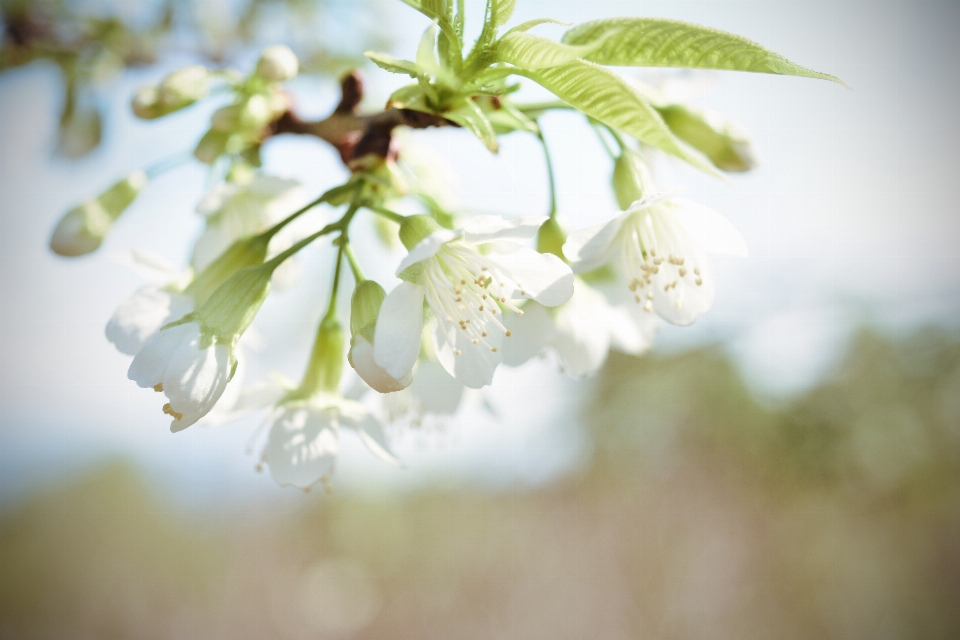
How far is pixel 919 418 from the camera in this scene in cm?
416

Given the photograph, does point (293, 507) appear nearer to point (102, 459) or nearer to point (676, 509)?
point (102, 459)

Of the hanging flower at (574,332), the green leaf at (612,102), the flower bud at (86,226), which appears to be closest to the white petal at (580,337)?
the hanging flower at (574,332)

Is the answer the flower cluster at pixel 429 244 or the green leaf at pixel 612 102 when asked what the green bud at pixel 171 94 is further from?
the green leaf at pixel 612 102

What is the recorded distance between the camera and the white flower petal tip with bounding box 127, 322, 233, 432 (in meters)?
A: 0.33

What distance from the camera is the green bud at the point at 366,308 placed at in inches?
13.4

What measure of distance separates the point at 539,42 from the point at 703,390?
4.89 metres

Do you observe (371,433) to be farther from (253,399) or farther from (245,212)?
(245,212)

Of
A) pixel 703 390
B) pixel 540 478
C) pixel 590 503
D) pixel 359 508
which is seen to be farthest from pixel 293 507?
pixel 703 390

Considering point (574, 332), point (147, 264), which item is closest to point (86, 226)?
point (147, 264)

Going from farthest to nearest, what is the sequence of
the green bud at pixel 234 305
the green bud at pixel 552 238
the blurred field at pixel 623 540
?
1. the blurred field at pixel 623 540
2. the green bud at pixel 552 238
3. the green bud at pixel 234 305

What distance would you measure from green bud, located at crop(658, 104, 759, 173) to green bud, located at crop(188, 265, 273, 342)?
330mm

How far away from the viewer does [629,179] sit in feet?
1.42

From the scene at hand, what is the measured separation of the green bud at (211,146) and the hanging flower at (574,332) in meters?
0.29

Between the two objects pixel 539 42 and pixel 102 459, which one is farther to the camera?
pixel 102 459
